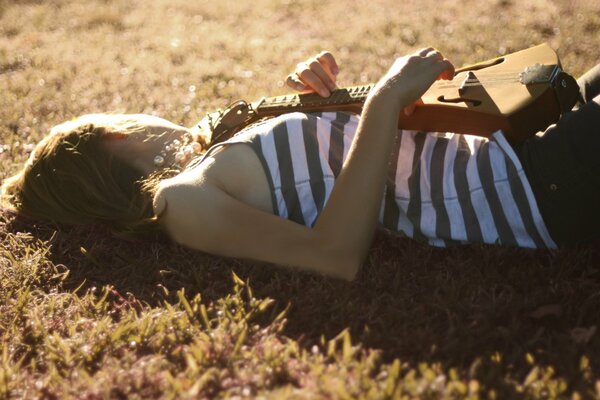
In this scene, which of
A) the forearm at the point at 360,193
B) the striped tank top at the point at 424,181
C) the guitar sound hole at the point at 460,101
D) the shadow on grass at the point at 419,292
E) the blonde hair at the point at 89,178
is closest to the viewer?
the shadow on grass at the point at 419,292

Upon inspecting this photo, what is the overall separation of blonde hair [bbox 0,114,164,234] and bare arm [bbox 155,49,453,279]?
0.32 m

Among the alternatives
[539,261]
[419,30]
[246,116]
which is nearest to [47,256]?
[246,116]

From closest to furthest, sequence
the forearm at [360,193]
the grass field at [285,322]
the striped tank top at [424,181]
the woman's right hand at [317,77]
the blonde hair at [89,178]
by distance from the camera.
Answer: the grass field at [285,322] → the forearm at [360,193] → the striped tank top at [424,181] → the blonde hair at [89,178] → the woman's right hand at [317,77]

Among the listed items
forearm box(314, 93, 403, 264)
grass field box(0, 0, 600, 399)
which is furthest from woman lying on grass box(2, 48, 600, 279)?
grass field box(0, 0, 600, 399)

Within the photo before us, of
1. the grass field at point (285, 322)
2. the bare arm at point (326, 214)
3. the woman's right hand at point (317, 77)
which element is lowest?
the grass field at point (285, 322)

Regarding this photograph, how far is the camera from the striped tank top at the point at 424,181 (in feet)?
8.29

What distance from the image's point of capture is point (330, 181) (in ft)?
8.63

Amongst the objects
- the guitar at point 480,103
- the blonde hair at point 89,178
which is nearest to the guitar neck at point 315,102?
the guitar at point 480,103

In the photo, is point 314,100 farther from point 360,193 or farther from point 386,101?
point 360,193

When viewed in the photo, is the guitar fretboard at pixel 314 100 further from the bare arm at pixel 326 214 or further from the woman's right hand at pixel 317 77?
the bare arm at pixel 326 214

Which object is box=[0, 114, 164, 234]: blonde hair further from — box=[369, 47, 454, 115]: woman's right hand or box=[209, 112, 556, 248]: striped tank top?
box=[369, 47, 454, 115]: woman's right hand

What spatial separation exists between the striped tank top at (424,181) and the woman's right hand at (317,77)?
23cm

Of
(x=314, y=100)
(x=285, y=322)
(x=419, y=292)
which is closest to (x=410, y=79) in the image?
(x=314, y=100)

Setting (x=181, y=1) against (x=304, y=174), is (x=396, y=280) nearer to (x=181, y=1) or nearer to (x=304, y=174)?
(x=304, y=174)
